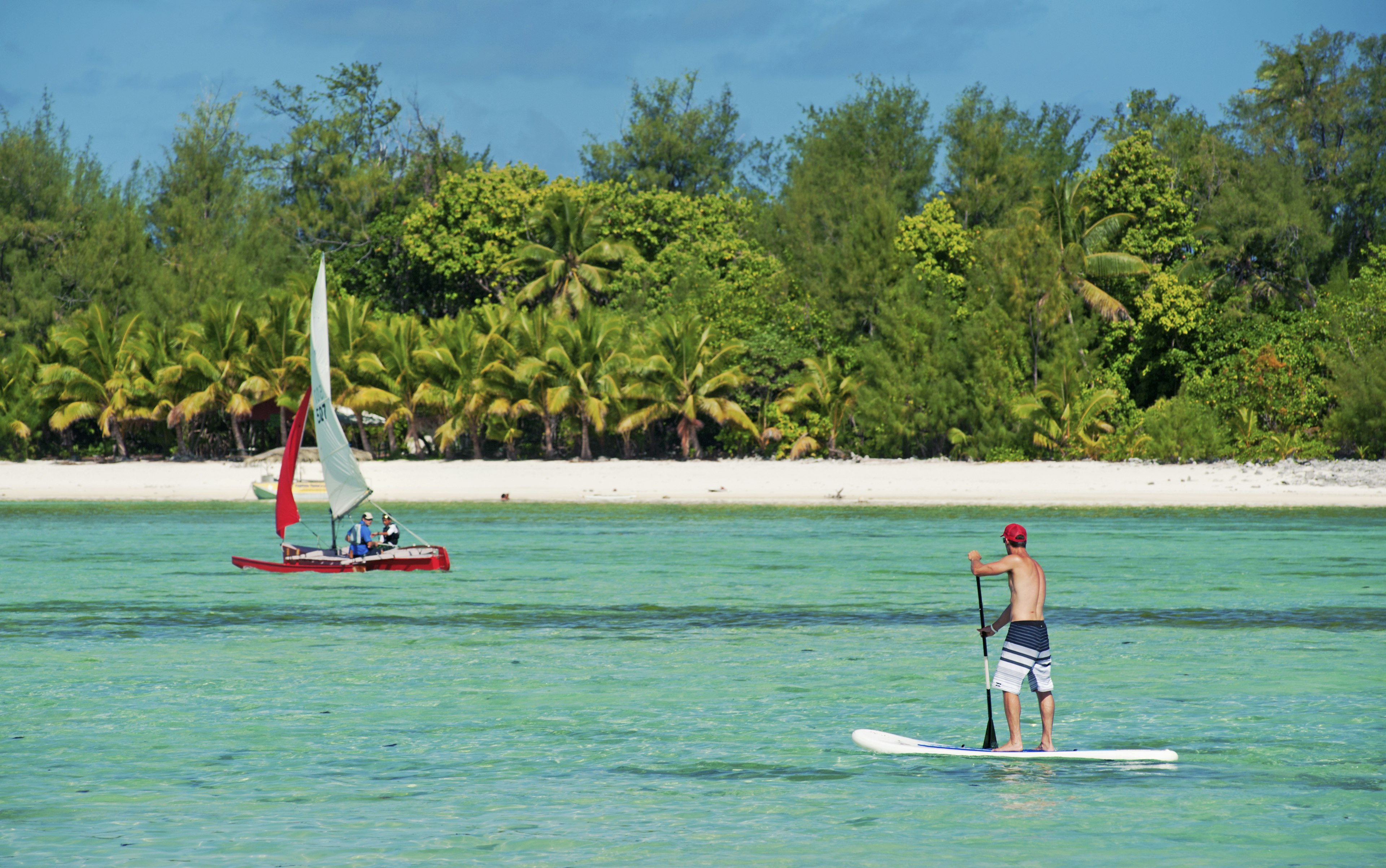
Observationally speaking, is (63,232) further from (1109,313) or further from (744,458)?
(1109,313)

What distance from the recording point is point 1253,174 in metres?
49.2

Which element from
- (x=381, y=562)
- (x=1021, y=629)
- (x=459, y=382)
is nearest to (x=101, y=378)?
(x=459, y=382)

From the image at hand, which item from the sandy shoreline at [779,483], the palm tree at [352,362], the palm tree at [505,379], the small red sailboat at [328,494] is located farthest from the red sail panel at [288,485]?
the palm tree at [352,362]

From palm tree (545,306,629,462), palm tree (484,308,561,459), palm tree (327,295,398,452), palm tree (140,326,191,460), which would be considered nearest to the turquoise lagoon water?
palm tree (545,306,629,462)

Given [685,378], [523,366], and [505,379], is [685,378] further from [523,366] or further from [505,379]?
[505,379]

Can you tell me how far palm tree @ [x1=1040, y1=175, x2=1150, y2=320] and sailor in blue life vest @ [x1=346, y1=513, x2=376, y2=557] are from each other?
2887 centimetres

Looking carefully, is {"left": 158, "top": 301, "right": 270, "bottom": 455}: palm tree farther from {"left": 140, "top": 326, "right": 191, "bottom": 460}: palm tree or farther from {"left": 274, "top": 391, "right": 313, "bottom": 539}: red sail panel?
{"left": 274, "top": 391, "right": 313, "bottom": 539}: red sail panel

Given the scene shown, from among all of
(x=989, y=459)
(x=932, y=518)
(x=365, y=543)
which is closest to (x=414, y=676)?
(x=365, y=543)

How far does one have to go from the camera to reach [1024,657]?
419 inches

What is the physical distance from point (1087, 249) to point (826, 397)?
33.0 feet

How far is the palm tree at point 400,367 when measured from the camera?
5209 cm

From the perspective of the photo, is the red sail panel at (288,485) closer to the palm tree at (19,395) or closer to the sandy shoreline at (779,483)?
the sandy shoreline at (779,483)

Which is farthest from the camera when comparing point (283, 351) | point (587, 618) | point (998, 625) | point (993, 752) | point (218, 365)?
point (218, 365)

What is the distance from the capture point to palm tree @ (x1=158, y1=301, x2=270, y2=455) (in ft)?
173
